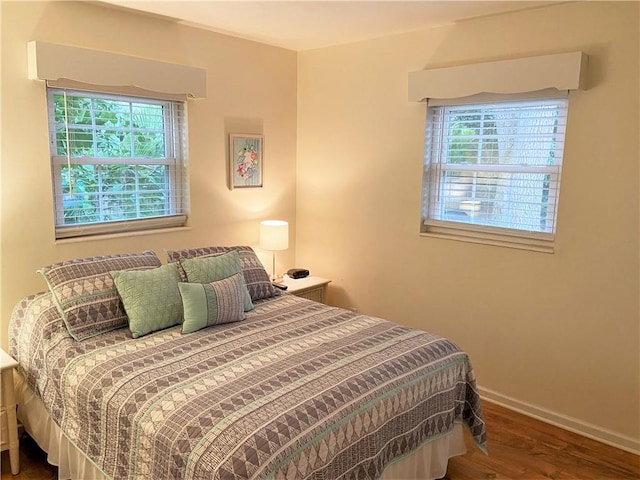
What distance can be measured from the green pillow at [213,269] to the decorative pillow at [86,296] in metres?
0.35

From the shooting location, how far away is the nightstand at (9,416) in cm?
246

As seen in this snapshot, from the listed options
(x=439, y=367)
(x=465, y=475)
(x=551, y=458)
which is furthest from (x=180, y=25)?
(x=551, y=458)

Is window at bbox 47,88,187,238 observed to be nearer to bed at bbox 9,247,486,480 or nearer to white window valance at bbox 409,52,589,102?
bed at bbox 9,247,486,480

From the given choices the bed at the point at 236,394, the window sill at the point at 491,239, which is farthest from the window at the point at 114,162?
the window sill at the point at 491,239

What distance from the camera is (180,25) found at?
3369mm

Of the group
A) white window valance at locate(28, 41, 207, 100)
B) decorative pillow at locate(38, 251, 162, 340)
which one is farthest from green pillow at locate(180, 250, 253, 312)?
white window valance at locate(28, 41, 207, 100)

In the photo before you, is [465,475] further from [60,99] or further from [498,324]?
[60,99]

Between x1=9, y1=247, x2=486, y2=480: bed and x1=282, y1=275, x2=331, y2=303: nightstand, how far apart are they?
0.85 metres

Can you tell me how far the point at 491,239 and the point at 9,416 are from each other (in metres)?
2.83

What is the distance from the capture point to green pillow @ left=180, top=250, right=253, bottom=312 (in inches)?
113

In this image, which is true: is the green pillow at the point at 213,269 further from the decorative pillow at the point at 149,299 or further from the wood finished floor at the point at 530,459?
the wood finished floor at the point at 530,459

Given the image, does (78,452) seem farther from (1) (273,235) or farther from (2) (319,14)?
(2) (319,14)

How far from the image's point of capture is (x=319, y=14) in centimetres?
310

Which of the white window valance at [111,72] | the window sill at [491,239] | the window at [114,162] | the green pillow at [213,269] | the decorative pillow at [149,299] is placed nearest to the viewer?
the decorative pillow at [149,299]
